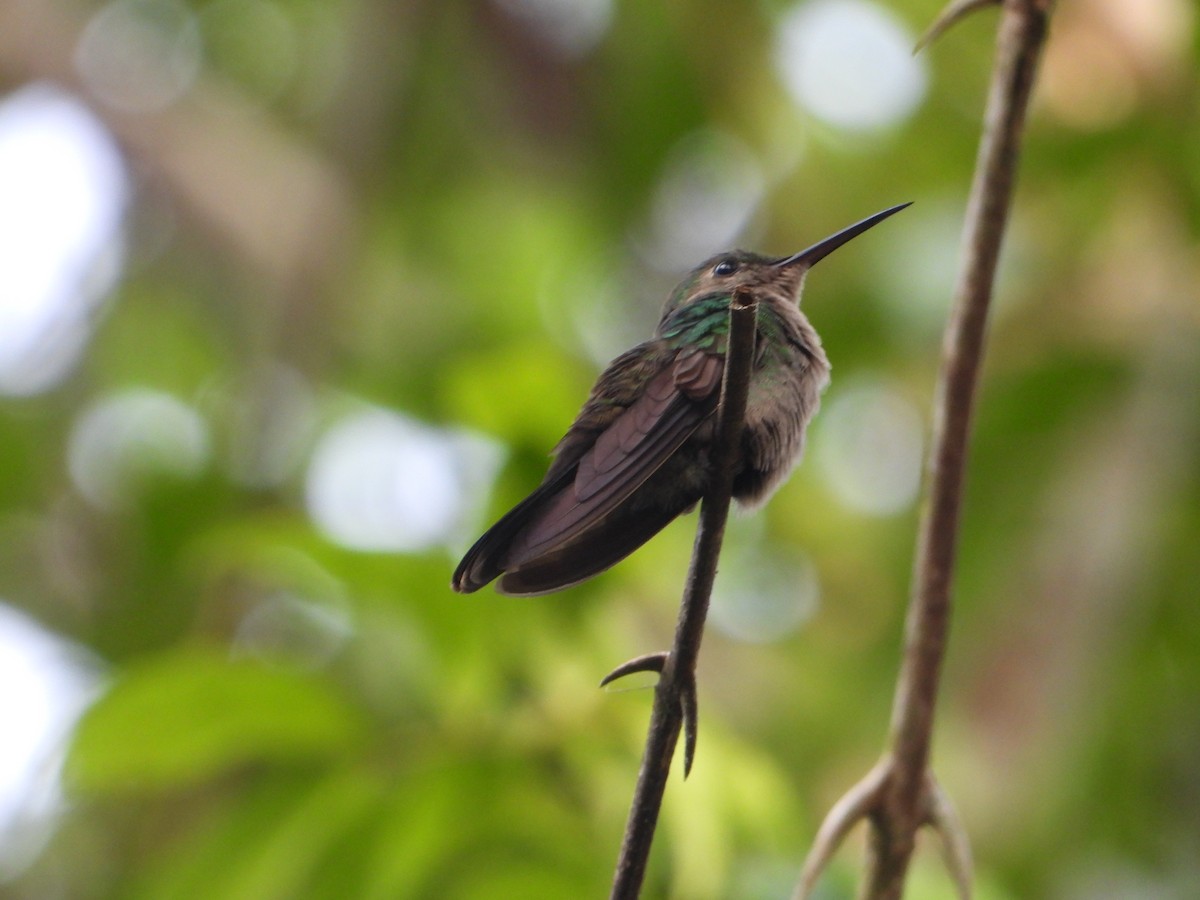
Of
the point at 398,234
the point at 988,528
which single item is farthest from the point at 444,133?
the point at 988,528

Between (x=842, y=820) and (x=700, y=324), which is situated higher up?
(x=700, y=324)

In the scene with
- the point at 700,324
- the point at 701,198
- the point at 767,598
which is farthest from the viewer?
the point at 701,198

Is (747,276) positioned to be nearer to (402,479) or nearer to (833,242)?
(833,242)

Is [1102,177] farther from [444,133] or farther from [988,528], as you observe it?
[444,133]

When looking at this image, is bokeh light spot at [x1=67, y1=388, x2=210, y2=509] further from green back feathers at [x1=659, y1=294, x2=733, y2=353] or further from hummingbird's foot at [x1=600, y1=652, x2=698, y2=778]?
hummingbird's foot at [x1=600, y1=652, x2=698, y2=778]

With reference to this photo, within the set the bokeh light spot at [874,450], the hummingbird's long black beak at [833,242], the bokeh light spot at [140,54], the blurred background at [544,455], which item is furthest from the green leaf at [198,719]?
the bokeh light spot at [140,54]

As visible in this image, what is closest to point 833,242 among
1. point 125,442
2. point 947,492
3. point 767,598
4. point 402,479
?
point 947,492

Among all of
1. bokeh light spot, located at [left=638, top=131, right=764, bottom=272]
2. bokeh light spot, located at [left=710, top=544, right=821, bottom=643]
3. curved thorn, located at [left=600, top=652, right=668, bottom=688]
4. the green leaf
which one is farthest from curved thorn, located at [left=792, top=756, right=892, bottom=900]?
the green leaf
